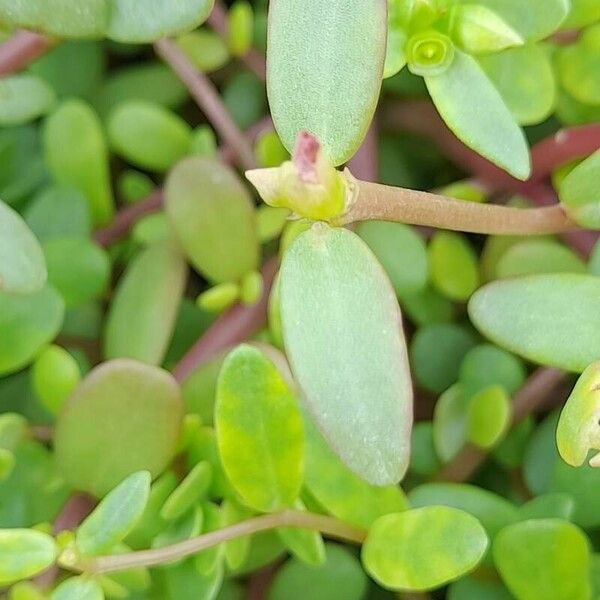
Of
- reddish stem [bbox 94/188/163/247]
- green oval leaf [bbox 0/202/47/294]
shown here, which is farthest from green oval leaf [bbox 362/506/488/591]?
reddish stem [bbox 94/188/163/247]

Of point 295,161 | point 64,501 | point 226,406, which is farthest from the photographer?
point 64,501

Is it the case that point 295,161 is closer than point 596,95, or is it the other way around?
point 295,161

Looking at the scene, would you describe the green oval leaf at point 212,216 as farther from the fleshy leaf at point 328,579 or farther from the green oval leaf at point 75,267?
the fleshy leaf at point 328,579

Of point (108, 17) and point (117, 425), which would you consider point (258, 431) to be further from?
point (108, 17)

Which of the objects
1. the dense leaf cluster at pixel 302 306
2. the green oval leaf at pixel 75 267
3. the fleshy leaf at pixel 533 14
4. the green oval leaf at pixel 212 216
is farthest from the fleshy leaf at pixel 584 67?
the green oval leaf at pixel 75 267

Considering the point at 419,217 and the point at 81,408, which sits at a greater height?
the point at 419,217

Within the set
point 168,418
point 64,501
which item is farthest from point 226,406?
point 64,501

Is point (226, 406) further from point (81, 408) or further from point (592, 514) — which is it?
point (592, 514)

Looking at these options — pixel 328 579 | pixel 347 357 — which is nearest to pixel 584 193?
pixel 347 357
